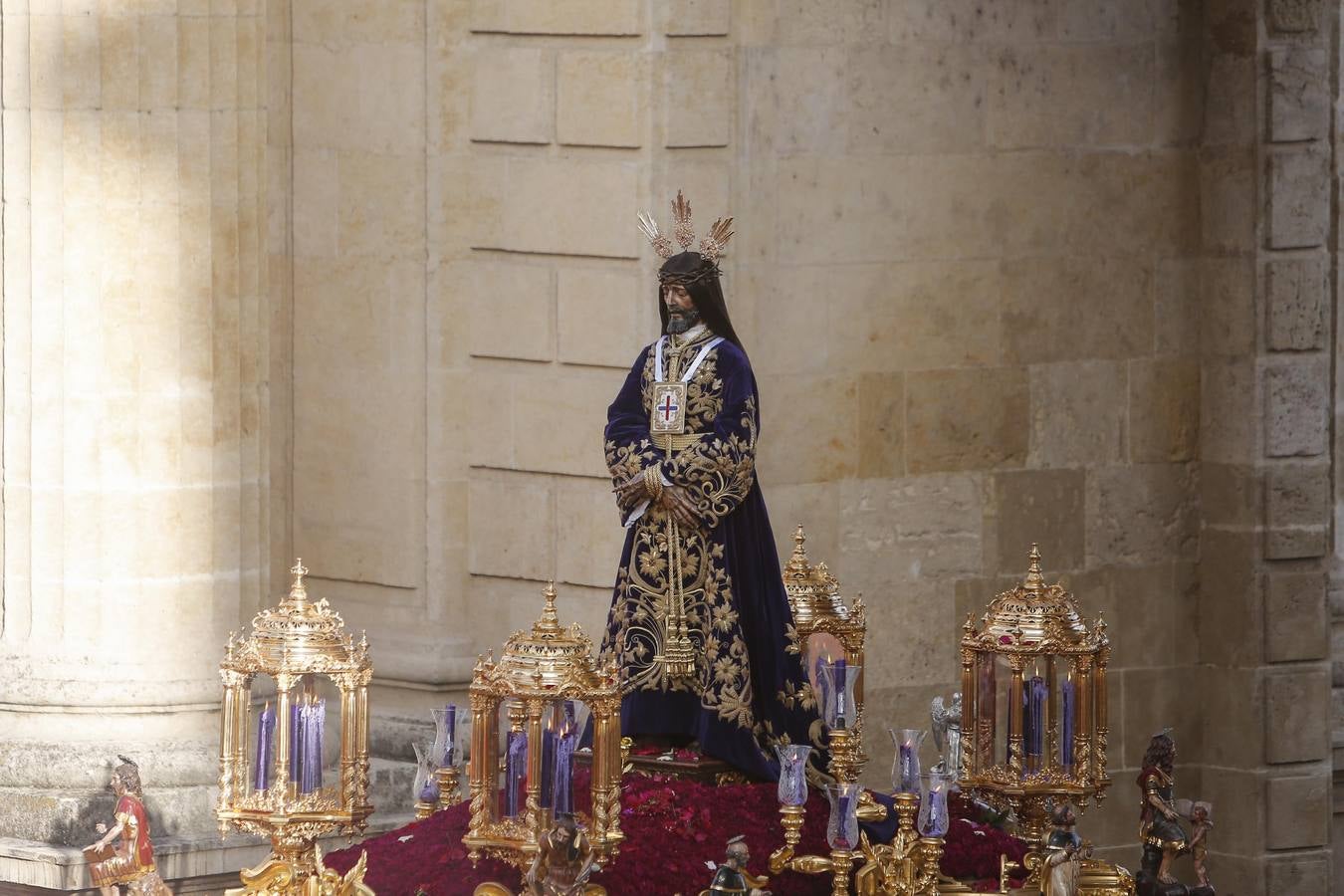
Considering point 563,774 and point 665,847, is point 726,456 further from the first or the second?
point 563,774

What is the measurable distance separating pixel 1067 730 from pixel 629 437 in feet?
5.22

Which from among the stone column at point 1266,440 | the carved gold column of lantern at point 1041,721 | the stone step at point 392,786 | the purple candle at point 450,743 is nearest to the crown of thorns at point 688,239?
the carved gold column of lantern at point 1041,721

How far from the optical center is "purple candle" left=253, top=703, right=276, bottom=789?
34.3 ft

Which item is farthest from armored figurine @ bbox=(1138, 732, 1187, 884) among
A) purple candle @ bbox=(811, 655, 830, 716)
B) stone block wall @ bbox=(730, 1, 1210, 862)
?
stone block wall @ bbox=(730, 1, 1210, 862)

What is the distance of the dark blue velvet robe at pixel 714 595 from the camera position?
11.3 meters

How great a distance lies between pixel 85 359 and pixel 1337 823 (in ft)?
17.8

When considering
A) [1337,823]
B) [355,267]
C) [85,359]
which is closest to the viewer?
[85,359]

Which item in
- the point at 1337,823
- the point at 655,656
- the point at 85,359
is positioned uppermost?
the point at 85,359

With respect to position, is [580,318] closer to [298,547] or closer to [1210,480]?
[298,547]

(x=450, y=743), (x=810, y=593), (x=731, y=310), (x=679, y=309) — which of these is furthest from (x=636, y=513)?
(x=731, y=310)

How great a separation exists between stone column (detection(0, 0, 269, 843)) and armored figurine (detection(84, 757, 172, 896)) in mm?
1463

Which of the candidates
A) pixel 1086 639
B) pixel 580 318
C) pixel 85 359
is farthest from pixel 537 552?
pixel 1086 639

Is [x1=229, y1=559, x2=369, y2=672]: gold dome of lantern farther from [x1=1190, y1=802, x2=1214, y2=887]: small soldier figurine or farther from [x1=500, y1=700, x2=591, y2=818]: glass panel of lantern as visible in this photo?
[x1=1190, y1=802, x2=1214, y2=887]: small soldier figurine

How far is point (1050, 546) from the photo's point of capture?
46.4ft
